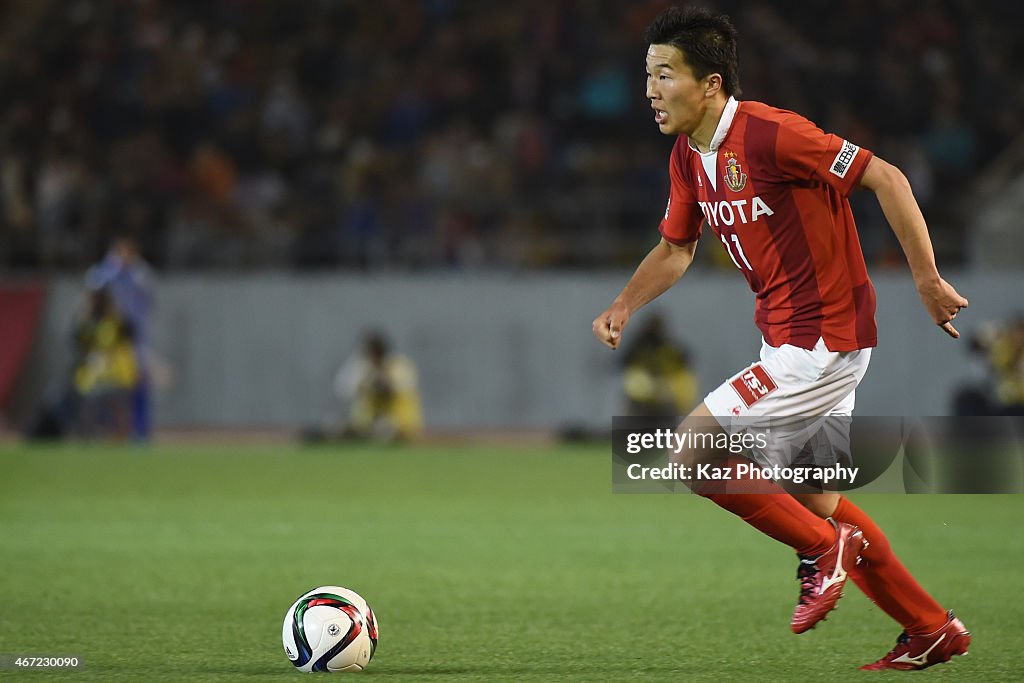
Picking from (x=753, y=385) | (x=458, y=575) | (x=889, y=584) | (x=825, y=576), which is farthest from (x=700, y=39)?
(x=458, y=575)

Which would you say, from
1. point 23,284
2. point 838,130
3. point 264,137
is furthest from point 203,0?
point 838,130

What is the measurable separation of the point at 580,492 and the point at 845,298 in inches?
294

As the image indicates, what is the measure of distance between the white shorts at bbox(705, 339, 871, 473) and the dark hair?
2.95ft

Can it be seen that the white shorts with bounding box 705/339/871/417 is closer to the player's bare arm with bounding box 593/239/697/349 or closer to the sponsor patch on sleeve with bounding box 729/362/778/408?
the sponsor patch on sleeve with bounding box 729/362/778/408

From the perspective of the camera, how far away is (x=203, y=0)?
2244 centimetres

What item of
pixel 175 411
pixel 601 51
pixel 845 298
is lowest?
pixel 175 411

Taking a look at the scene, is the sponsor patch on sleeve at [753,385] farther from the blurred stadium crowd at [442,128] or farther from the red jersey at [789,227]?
the blurred stadium crowd at [442,128]

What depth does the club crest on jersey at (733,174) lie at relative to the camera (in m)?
5.02

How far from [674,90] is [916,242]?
2.97 feet

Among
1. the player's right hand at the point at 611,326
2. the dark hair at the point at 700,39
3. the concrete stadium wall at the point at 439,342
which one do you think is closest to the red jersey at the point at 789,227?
the dark hair at the point at 700,39

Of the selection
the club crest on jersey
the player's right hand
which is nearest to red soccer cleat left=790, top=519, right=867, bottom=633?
the player's right hand

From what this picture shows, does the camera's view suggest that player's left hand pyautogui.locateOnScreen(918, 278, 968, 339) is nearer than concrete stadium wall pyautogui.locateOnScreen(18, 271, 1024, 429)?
Yes

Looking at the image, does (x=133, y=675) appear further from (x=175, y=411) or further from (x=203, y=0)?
(x=203, y=0)

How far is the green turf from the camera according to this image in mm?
5500
